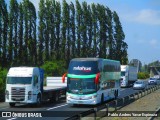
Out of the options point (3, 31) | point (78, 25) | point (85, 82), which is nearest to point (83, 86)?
point (85, 82)

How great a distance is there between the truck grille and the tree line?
29.9 metres

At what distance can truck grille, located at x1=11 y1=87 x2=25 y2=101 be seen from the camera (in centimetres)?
2809

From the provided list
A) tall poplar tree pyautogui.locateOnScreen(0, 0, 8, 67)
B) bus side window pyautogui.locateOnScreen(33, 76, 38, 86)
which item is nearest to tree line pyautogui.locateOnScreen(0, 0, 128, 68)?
tall poplar tree pyautogui.locateOnScreen(0, 0, 8, 67)

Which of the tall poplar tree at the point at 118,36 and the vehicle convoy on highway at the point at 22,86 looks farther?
the tall poplar tree at the point at 118,36

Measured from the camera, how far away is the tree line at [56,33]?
199 ft

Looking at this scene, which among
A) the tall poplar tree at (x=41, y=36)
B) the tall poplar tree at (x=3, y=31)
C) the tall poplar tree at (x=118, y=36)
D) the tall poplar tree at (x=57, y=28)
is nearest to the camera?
the tall poplar tree at (x=3, y=31)

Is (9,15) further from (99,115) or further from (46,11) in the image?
(99,115)

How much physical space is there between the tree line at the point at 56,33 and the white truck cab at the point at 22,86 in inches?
1159

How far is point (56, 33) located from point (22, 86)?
4115cm

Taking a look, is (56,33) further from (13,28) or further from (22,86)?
(22,86)

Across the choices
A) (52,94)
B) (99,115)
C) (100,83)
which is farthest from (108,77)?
(99,115)

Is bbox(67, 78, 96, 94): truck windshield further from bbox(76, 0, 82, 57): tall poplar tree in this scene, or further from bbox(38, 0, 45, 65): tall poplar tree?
bbox(76, 0, 82, 57): tall poplar tree

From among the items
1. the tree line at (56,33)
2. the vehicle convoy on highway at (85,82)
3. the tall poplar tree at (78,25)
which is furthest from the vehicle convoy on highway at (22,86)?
the tall poplar tree at (78,25)

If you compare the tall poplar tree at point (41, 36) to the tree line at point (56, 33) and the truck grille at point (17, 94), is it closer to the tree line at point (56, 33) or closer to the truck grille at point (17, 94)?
the tree line at point (56, 33)
